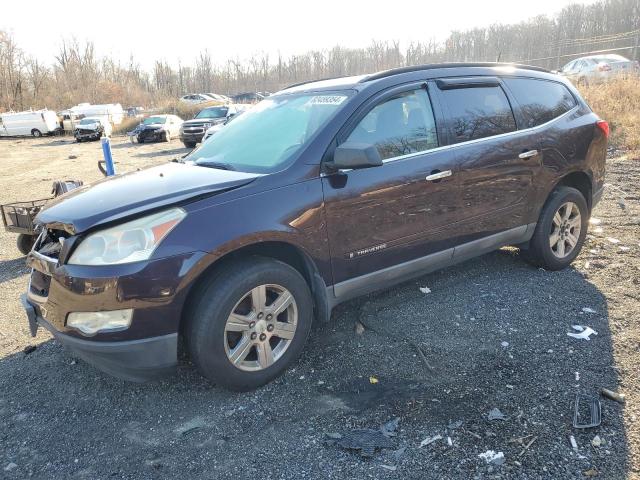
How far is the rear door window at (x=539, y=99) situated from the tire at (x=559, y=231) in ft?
2.38

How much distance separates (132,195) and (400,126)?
6.35ft

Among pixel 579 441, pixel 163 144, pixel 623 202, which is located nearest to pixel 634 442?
pixel 579 441

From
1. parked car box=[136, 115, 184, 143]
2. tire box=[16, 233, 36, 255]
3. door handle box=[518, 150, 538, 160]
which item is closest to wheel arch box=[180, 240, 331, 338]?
door handle box=[518, 150, 538, 160]

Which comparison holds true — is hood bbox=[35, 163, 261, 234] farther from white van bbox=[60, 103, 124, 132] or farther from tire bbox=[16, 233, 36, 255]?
white van bbox=[60, 103, 124, 132]

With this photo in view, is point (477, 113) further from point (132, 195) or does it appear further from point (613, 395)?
point (132, 195)

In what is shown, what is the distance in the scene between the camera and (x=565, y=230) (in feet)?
15.8

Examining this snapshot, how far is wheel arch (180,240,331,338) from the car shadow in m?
0.45

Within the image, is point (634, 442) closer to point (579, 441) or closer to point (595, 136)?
point (579, 441)

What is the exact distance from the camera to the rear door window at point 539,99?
4422 mm

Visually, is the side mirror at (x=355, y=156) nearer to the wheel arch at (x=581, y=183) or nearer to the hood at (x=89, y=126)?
the wheel arch at (x=581, y=183)

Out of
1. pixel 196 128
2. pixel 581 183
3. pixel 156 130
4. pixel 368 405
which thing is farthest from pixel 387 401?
pixel 156 130

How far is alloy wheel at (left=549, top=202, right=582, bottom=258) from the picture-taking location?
475 cm

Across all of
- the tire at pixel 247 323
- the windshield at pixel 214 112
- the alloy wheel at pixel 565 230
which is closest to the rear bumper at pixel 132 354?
the tire at pixel 247 323

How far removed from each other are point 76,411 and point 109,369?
47 cm
